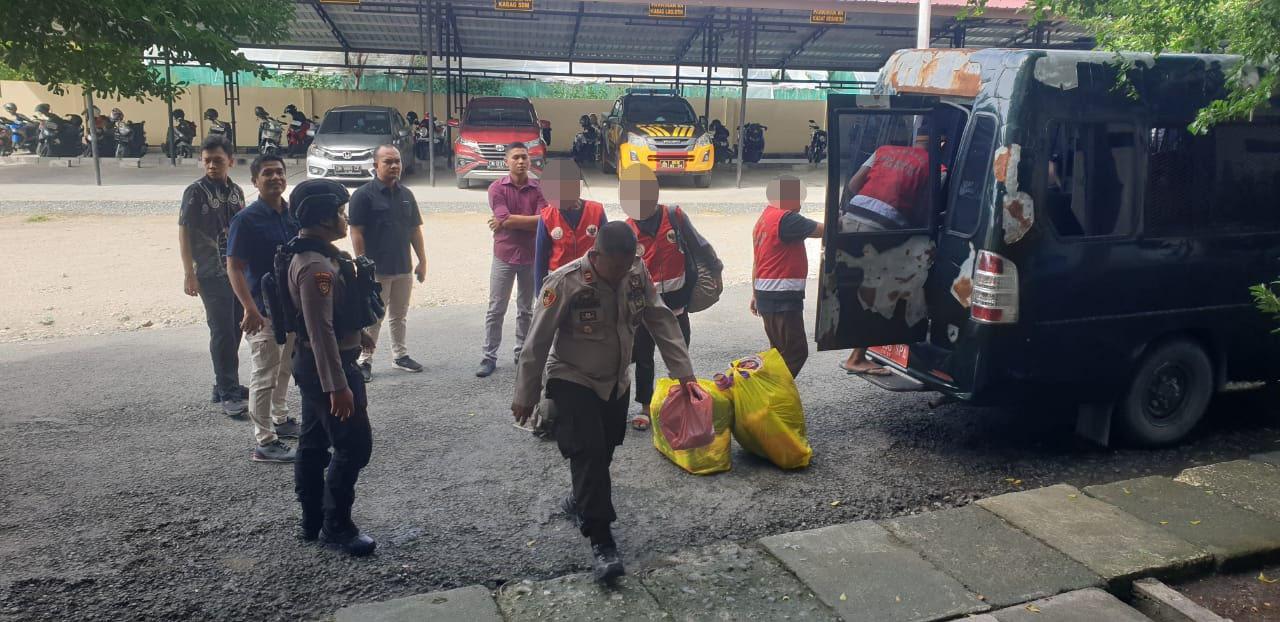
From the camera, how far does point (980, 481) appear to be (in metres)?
5.26

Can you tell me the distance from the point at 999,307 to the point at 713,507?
1.77m

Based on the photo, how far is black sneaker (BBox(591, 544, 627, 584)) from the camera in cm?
394

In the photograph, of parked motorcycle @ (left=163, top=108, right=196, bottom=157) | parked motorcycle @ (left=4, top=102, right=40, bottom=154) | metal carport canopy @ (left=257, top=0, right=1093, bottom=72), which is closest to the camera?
metal carport canopy @ (left=257, top=0, right=1093, bottom=72)

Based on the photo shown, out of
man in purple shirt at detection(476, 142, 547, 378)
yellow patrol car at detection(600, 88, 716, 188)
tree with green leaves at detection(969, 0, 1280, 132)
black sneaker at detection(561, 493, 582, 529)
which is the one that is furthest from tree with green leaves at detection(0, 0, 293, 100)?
yellow patrol car at detection(600, 88, 716, 188)

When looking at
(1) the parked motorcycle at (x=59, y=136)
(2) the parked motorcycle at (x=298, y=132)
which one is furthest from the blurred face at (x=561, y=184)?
(1) the parked motorcycle at (x=59, y=136)

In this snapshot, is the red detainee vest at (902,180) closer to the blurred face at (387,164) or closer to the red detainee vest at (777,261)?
the red detainee vest at (777,261)

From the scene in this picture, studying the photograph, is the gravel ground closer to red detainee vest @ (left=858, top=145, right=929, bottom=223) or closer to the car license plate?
the car license plate

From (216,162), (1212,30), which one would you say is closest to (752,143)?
(216,162)

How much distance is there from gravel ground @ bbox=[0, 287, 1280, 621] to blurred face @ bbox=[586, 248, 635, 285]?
122cm

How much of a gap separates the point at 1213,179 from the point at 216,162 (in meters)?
5.68

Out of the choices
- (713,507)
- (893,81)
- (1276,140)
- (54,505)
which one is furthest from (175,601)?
(1276,140)

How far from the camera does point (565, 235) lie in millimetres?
5848

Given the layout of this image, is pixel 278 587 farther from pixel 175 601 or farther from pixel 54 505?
pixel 54 505

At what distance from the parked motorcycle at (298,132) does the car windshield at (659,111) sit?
9.06m
